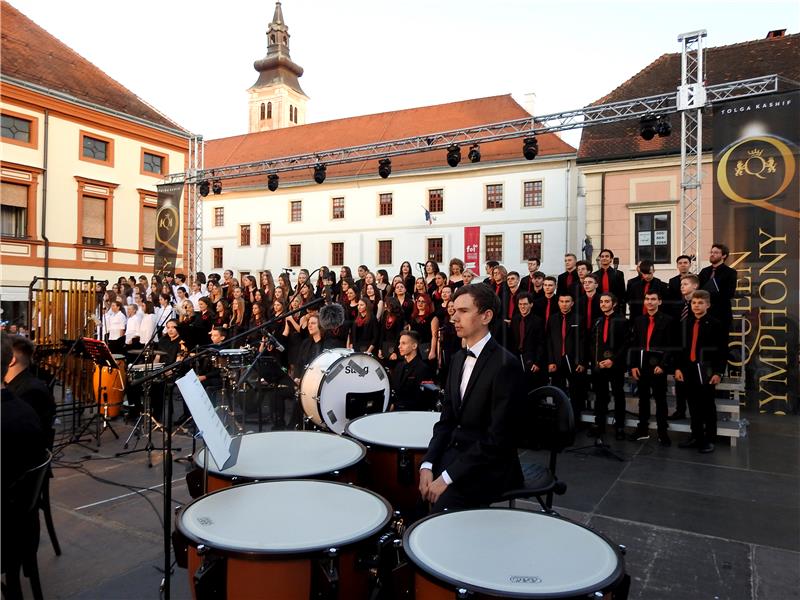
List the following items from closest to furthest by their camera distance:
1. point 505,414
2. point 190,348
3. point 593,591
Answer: point 593,591 → point 505,414 → point 190,348

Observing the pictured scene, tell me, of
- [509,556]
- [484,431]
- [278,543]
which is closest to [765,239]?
[484,431]

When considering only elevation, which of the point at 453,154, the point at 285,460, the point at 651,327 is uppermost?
the point at 453,154

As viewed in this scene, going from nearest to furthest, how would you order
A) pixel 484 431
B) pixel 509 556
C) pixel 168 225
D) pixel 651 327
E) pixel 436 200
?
pixel 509 556
pixel 484 431
pixel 651 327
pixel 168 225
pixel 436 200

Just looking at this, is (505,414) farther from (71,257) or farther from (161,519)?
(71,257)

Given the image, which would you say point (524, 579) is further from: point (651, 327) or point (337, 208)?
point (337, 208)

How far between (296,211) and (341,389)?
111ft

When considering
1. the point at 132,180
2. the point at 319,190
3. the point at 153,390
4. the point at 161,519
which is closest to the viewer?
the point at 161,519

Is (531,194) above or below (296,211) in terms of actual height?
below

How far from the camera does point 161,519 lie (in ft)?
14.6

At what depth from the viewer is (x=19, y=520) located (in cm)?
286

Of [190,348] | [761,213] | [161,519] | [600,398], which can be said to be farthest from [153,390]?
[761,213]

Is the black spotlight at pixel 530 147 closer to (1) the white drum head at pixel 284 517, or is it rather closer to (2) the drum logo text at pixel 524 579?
(1) the white drum head at pixel 284 517

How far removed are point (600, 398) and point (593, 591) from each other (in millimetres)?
5729

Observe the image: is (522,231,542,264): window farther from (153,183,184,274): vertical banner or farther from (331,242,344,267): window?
(153,183,184,274): vertical banner
